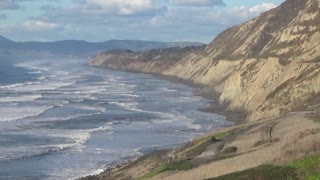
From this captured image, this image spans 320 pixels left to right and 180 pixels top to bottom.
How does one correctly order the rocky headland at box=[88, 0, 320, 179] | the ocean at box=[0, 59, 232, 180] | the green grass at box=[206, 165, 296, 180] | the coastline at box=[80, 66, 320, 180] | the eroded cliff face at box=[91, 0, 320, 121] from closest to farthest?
the green grass at box=[206, 165, 296, 180] → the coastline at box=[80, 66, 320, 180] → the rocky headland at box=[88, 0, 320, 179] → the ocean at box=[0, 59, 232, 180] → the eroded cliff face at box=[91, 0, 320, 121]

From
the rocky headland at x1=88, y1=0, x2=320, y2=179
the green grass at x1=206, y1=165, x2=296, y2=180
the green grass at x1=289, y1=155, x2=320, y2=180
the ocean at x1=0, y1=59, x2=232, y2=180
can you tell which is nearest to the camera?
the green grass at x1=289, y1=155, x2=320, y2=180

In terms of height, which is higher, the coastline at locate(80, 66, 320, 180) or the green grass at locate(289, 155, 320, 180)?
the green grass at locate(289, 155, 320, 180)

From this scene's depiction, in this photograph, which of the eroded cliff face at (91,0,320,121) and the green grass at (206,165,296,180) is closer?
the green grass at (206,165,296,180)

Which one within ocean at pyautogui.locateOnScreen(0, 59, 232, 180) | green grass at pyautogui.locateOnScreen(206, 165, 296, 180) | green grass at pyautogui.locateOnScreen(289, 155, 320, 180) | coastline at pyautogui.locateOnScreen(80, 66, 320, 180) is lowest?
ocean at pyautogui.locateOnScreen(0, 59, 232, 180)

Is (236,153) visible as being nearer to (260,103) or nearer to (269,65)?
(260,103)

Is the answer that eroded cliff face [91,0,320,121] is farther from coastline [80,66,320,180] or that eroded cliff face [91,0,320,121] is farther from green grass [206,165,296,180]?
green grass [206,165,296,180]

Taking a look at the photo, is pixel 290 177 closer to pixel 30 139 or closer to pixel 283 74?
pixel 30 139

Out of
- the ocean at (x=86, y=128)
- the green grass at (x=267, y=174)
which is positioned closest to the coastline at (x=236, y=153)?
the green grass at (x=267, y=174)

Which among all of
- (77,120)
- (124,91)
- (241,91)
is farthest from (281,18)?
(77,120)

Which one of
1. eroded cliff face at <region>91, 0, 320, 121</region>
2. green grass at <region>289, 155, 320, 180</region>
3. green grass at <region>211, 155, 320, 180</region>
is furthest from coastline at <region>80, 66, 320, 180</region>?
eroded cliff face at <region>91, 0, 320, 121</region>
